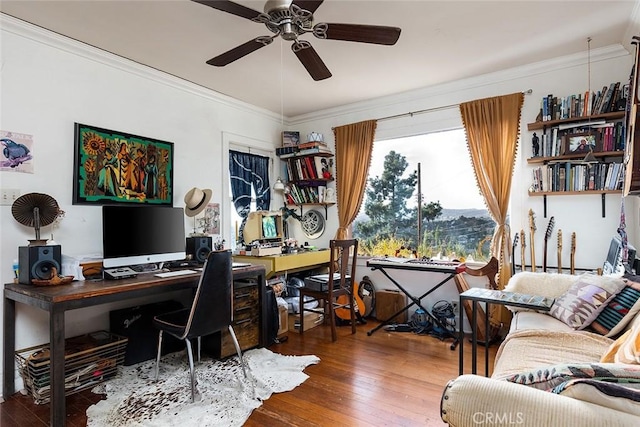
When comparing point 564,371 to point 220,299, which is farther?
point 220,299

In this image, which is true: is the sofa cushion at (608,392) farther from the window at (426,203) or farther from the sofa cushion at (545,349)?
the window at (426,203)

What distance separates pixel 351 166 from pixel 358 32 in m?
2.33

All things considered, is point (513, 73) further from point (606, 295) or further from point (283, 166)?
point (283, 166)

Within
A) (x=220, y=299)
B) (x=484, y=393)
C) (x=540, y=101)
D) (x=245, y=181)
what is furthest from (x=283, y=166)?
(x=484, y=393)

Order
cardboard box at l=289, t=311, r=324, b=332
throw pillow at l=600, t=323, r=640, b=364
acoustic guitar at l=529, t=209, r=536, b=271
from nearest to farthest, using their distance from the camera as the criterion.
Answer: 1. throw pillow at l=600, t=323, r=640, b=364
2. acoustic guitar at l=529, t=209, r=536, b=271
3. cardboard box at l=289, t=311, r=324, b=332

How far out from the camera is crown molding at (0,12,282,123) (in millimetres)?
2379

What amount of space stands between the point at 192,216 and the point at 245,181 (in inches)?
42.3

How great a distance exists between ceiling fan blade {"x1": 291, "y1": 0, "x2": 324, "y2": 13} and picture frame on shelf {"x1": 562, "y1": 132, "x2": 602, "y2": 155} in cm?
251

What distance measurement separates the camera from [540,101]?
316cm

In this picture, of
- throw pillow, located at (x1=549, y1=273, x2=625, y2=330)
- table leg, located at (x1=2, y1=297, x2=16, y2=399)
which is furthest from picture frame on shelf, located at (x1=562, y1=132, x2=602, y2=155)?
table leg, located at (x1=2, y1=297, x2=16, y2=399)

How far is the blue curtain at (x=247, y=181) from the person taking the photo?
13.5ft

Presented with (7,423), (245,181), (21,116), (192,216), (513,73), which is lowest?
(7,423)

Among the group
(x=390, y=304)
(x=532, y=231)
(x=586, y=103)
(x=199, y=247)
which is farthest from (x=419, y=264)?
(x=199, y=247)

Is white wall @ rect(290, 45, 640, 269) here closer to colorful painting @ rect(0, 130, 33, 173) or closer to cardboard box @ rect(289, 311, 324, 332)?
cardboard box @ rect(289, 311, 324, 332)
